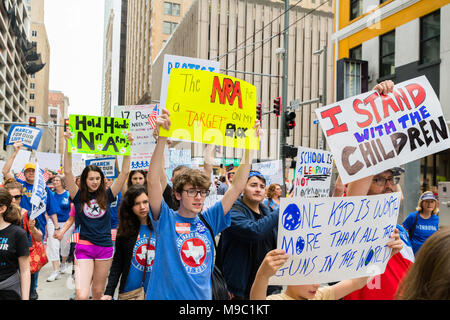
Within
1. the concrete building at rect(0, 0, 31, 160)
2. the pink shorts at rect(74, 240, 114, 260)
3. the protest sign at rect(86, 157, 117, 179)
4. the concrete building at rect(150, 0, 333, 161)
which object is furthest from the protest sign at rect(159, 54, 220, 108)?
the concrete building at rect(0, 0, 31, 160)

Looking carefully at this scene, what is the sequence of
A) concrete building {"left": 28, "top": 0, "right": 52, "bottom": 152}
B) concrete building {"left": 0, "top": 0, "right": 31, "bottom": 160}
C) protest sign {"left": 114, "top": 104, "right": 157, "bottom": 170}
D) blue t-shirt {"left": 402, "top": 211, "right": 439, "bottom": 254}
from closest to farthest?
blue t-shirt {"left": 402, "top": 211, "right": 439, "bottom": 254} → protest sign {"left": 114, "top": 104, "right": 157, "bottom": 170} → concrete building {"left": 0, "top": 0, "right": 31, "bottom": 160} → concrete building {"left": 28, "top": 0, "right": 52, "bottom": 152}

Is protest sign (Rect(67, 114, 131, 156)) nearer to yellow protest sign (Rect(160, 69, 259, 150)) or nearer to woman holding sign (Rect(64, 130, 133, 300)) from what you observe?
woman holding sign (Rect(64, 130, 133, 300))

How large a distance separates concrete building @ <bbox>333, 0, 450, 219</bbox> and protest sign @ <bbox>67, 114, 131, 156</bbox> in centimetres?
1162

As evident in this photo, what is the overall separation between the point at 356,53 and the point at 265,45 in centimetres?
2801

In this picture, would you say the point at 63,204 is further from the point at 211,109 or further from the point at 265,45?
the point at 265,45

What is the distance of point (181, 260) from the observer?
2727mm

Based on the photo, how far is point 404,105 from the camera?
2.96 metres

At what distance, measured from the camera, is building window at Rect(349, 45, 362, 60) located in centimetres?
1952

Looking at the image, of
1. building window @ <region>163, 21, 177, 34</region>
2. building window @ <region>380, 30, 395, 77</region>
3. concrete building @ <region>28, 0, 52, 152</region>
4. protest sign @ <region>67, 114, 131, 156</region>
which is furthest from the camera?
concrete building @ <region>28, 0, 52, 152</region>

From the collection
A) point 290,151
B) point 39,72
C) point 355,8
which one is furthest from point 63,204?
point 39,72

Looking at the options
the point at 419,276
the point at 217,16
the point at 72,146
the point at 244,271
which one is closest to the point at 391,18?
the point at 72,146

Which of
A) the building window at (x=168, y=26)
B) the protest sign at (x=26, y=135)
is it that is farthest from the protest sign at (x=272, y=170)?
the building window at (x=168, y=26)

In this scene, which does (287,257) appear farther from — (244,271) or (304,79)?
(304,79)

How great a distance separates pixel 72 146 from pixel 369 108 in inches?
165
